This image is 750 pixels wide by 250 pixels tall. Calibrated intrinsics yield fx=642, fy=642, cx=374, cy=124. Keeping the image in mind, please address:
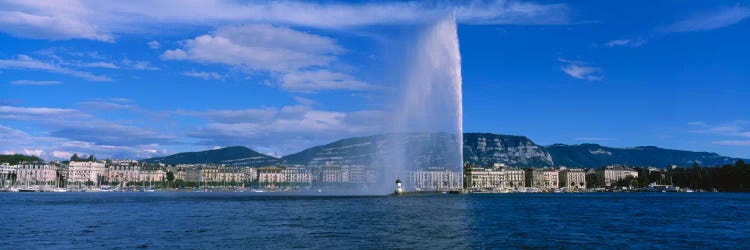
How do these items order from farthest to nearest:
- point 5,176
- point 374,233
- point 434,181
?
point 5,176 → point 434,181 → point 374,233

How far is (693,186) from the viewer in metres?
178

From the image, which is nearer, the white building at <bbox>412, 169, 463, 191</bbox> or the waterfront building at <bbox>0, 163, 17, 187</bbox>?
the white building at <bbox>412, 169, 463, 191</bbox>

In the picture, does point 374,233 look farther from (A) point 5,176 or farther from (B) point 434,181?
(A) point 5,176

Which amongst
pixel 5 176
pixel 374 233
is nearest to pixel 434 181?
pixel 374 233

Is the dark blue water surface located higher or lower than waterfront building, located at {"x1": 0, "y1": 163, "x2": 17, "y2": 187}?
lower

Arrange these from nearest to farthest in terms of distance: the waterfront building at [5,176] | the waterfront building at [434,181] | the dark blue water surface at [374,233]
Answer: the dark blue water surface at [374,233], the waterfront building at [434,181], the waterfront building at [5,176]

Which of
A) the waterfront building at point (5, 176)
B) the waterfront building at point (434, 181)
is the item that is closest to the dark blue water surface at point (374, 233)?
the waterfront building at point (434, 181)

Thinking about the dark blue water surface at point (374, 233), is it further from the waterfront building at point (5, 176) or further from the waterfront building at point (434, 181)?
the waterfront building at point (5, 176)

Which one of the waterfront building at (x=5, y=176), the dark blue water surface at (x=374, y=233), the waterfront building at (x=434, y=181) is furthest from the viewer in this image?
the waterfront building at (x=5, y=176)

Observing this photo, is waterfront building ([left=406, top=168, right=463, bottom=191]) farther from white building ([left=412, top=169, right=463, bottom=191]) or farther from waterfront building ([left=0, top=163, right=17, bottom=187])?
waterfront building ([left=0, top=163, right=17, bottom=187])

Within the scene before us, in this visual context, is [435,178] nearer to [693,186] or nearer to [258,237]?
[693,186]

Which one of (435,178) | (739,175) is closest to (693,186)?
(739,175)

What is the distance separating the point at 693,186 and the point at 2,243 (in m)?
183

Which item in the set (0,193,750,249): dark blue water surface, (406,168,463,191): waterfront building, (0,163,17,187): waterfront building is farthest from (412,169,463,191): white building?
(0,163,17,187): waterfront building
